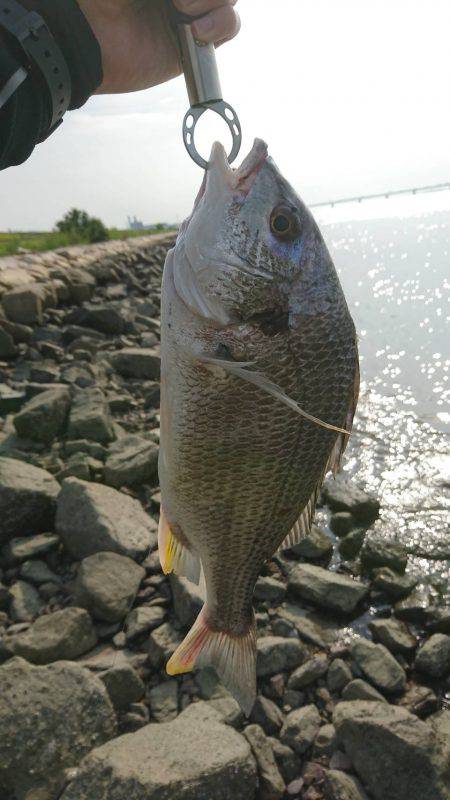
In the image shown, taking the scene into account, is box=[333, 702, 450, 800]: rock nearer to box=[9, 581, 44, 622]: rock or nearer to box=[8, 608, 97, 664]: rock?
box=[8, 608, 97, 664]: rock

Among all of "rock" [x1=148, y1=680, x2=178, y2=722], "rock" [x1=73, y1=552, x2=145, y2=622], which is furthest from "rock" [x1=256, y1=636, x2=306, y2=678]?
"rock" [x1=73, y1=552, x2=145, y2=622]

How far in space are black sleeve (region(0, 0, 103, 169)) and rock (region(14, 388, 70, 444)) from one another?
4231mm

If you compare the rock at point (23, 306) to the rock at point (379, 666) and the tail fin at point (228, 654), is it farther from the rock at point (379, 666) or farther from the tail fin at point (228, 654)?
the tail fin at point (228, 654)

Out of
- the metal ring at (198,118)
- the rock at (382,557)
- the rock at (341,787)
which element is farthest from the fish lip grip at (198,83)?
the rock at (382,557)

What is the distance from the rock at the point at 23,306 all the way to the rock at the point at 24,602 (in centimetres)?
672

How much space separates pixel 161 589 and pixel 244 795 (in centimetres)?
175

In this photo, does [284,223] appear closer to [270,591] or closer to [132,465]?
[270,591]

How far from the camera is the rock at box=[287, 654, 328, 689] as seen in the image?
4039 mm

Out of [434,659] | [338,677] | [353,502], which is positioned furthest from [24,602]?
[353,502]

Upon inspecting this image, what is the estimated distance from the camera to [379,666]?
4.30 metres

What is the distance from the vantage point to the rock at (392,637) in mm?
4738

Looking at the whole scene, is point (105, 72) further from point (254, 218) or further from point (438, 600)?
point (438, 600)

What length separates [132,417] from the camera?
7719mm

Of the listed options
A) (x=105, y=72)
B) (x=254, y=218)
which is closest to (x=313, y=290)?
(x=254, y=218)
